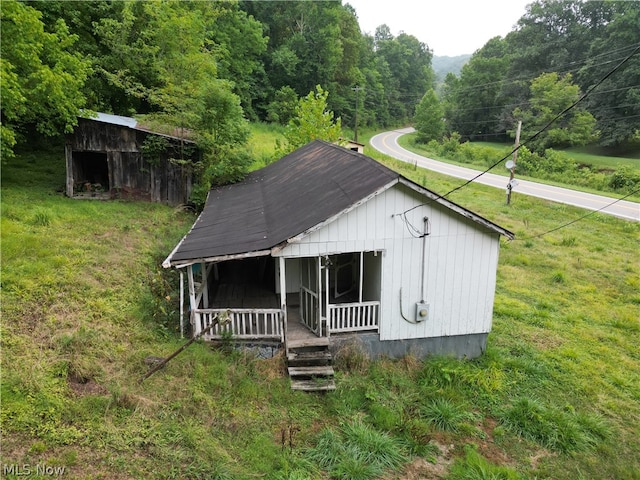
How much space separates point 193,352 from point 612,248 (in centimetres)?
1847

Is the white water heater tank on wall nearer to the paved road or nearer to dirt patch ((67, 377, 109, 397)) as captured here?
dirt patch ((67, 377, 109, 397))

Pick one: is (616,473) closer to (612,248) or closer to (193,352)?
(193,352)

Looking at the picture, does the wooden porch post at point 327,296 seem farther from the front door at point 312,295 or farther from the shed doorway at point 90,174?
the shed doorway at point 90,174

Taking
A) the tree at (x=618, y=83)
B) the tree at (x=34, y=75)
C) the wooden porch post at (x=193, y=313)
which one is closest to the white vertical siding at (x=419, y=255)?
the wooden porch post at (x=193, y=313)

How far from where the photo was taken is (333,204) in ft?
29.6

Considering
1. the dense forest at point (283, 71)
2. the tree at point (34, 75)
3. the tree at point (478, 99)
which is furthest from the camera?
the tree at point (478, 99)

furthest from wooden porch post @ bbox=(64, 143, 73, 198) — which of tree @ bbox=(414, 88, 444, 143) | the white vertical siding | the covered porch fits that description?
tree @ bbox=(414, 88, 444, 143)

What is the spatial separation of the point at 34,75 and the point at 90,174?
6.47 m

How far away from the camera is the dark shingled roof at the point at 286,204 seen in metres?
8.63

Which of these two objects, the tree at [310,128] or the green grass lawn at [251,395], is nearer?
the green grass lawn at [251,395]

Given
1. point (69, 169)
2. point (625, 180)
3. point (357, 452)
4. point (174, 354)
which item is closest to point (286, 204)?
point (174, 354)

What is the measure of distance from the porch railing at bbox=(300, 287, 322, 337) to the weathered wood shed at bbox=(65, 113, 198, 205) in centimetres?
834

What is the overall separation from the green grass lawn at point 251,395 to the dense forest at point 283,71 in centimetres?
512

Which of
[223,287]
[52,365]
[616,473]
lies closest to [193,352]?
[52,365]
